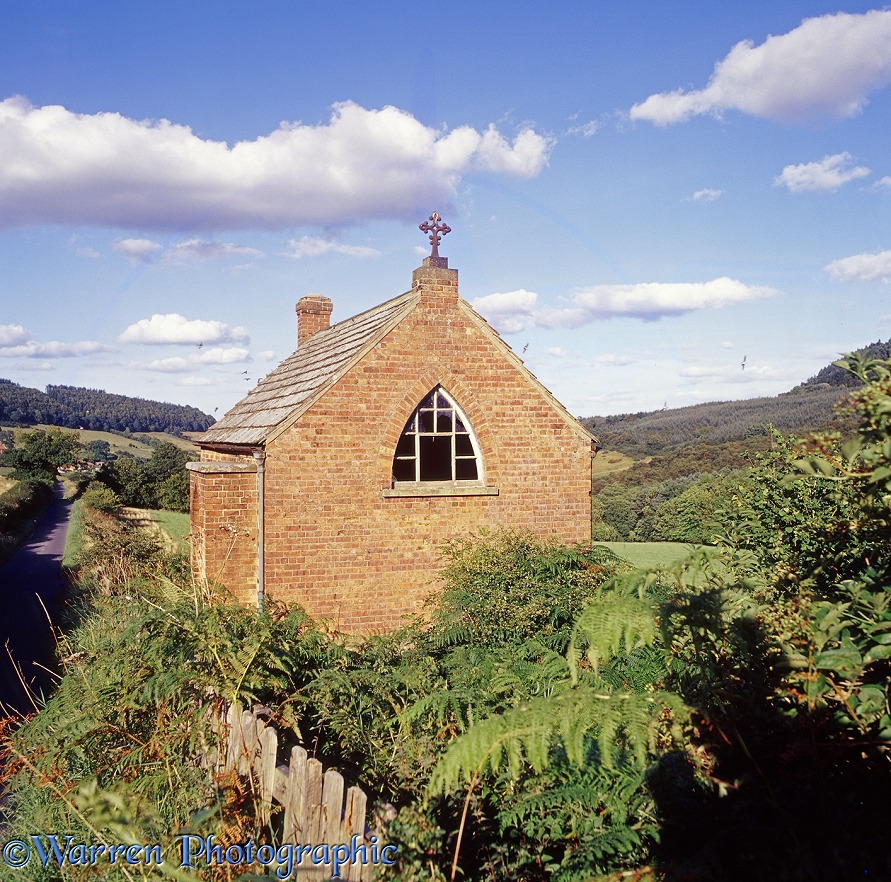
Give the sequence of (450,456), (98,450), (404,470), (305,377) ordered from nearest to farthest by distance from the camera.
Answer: (404,470)
(450,456)
(305,377)
(98,450)

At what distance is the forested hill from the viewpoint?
78750mm

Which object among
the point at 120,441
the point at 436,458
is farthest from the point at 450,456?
the point at 120,441

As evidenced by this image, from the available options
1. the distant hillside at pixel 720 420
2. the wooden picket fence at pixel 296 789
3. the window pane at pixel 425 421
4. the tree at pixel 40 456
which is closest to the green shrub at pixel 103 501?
the tree at pixel 40 456

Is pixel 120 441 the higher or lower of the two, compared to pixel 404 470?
higher

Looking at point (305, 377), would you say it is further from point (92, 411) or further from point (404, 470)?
point (92, 411)

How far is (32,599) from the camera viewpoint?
19.2 metres

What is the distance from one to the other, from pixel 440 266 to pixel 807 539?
733 centimetres

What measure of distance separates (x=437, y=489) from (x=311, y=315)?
8.46 meters

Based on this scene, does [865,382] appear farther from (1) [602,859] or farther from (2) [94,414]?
(2) [94,414]

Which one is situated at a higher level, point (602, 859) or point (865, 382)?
point (865, 382)

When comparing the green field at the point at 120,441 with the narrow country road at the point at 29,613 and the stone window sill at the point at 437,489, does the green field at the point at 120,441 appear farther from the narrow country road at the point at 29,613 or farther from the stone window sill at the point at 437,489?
the stone window sill at the point at 437,489

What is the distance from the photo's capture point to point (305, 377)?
11555 millimetres

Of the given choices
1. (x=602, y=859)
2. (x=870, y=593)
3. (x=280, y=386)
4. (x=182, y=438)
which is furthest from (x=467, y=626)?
(x=182, y=438)

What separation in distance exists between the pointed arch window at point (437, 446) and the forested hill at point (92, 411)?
72.9 m
